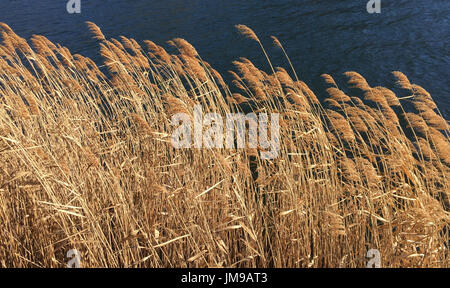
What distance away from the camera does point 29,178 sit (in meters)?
3.60

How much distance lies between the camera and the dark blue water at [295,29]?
9094mm

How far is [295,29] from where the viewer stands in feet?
37.9

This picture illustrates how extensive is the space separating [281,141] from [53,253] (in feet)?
7.33

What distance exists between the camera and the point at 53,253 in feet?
10.8

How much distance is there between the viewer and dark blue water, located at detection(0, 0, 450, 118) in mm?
9094

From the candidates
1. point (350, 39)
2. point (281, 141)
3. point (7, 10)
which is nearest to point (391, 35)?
point (350, 39)

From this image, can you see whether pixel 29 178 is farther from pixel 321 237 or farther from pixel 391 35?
pixel 391 35

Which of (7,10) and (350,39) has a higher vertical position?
(7,10)

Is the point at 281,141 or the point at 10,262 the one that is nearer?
the point at 10,262
